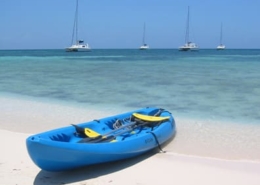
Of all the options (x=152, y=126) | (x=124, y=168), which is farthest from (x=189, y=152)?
(x=124, y=168)

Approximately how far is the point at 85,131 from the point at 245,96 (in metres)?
8.02

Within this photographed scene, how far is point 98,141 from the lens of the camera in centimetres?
494

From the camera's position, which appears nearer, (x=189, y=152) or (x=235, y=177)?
(x=235, y=177)

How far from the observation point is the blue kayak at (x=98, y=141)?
13.7 ft

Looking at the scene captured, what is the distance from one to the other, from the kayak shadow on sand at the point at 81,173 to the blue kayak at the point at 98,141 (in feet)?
0.43

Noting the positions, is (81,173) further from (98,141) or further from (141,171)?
(141,171)

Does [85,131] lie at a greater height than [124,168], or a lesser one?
greater

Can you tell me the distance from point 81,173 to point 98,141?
0.51 m

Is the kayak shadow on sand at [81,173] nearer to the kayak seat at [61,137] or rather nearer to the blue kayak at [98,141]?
the blue kayak at [98,141]

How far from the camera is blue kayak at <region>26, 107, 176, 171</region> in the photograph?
164 inches

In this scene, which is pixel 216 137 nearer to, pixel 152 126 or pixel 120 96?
pixel 152 126

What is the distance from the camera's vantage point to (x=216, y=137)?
264 inches

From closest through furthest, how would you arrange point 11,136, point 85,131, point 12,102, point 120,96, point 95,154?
point 95,154 < point 85,131 < point 11,136 < point 12,102 < point 120,96

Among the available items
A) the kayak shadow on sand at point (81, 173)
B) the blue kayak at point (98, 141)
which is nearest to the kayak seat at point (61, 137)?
the blue kayak at point (98, 141)
